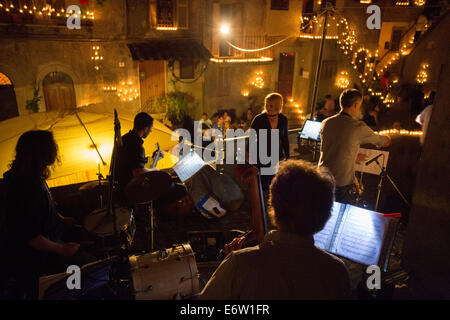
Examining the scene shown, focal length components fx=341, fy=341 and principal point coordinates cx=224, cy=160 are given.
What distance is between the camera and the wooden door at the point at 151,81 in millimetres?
16594

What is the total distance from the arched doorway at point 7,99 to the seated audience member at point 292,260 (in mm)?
14542

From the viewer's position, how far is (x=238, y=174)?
9.26 ft

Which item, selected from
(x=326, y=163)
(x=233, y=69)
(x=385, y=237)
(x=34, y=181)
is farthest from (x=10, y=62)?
(x=385, y=237)

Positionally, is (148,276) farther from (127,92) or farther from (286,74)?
(286,74)

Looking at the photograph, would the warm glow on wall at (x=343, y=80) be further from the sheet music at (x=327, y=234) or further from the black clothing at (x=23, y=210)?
the black clothing at (x=23, y=210)

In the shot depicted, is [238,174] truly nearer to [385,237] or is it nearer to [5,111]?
[385,237]

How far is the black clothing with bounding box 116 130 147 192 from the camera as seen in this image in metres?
5.17

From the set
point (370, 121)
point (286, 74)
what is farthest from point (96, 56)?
point (370, 121)

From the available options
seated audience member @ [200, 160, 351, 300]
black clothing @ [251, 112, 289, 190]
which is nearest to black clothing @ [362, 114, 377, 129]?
black clothing @ [251, 112, 289, 190]

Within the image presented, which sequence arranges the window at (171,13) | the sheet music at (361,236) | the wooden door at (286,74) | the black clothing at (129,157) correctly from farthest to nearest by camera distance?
1. the wooden door at (286,74)
2. the window at (171,13)
3. the black clothing at (129,157)
4. the sheet music at (361,236)

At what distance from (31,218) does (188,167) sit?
2461 millimetres

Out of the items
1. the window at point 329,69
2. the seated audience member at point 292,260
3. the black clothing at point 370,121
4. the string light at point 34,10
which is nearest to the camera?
the seated audience member at point 292,260

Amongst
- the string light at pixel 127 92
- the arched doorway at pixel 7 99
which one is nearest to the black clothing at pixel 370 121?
the string light at pixel 127 92

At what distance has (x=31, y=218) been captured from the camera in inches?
130
